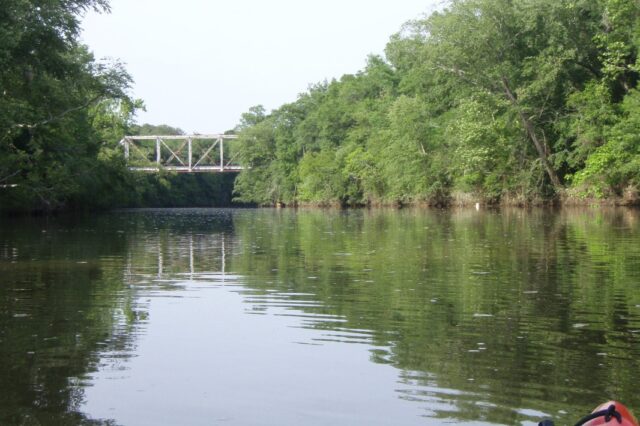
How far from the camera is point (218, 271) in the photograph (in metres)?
17.4

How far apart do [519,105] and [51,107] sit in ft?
99.8

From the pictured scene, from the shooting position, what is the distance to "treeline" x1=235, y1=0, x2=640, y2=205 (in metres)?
48.3

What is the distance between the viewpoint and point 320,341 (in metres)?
9.40

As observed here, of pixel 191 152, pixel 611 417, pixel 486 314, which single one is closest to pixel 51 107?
pixel 486 314

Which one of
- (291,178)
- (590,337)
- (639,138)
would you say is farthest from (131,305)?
(291,178)

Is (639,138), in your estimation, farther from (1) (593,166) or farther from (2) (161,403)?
(2) (161,403)

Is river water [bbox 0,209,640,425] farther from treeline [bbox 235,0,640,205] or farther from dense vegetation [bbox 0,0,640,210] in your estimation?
treeline [bbox 235,0,640,205]

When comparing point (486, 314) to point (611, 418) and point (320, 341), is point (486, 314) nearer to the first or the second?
point (320, 341)

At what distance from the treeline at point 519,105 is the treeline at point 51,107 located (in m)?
22.2

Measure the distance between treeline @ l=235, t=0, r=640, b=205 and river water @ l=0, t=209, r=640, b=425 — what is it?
3241cm

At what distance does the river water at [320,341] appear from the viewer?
6.76 metres

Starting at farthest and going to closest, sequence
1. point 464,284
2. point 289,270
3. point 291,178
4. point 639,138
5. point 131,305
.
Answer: point 291,178
point 639,138
point 289,270
point 464,284
point 131,305

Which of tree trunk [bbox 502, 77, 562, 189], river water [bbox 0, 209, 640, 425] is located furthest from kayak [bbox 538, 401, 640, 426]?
tree trunk [bbox 502, 77, 562, 189]

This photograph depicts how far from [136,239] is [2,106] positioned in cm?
623
